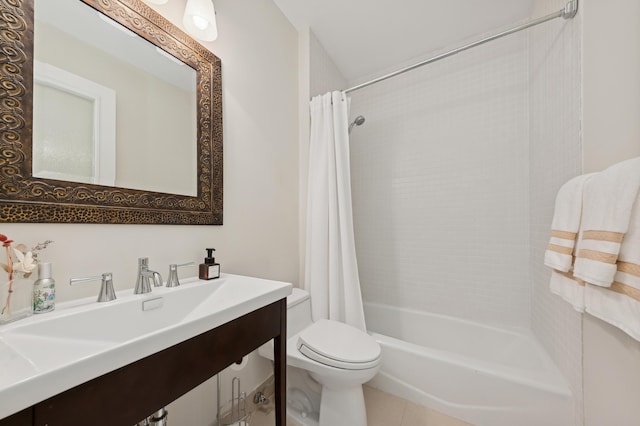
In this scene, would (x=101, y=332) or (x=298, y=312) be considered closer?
(x=101, y=332)

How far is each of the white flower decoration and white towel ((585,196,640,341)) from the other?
1600 millimetres

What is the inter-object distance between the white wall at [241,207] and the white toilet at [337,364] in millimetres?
385

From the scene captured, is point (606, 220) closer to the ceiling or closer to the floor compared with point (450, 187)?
closer to the floor

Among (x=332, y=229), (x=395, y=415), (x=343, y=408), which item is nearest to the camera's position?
(x=343, y=408)

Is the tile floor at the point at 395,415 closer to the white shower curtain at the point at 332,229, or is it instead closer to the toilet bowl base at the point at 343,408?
the toilet bowl base at the point at 343,408

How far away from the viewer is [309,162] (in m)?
1.77

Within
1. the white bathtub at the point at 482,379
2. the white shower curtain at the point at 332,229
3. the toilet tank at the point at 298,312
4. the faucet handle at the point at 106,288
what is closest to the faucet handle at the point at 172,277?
the faucet handle at the point at 106,288

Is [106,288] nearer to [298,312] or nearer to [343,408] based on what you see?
[298,312]

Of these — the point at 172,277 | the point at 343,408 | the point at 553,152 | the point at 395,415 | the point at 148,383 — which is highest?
the point at 553,152

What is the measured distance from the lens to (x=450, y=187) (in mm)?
1962

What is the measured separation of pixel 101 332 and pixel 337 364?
0.85 metres

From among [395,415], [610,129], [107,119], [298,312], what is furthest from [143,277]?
[610,129]

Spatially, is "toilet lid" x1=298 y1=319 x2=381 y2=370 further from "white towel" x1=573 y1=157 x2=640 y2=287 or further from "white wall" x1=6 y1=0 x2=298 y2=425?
"white towel" x1=573 y1=157 x2=640 y2=287

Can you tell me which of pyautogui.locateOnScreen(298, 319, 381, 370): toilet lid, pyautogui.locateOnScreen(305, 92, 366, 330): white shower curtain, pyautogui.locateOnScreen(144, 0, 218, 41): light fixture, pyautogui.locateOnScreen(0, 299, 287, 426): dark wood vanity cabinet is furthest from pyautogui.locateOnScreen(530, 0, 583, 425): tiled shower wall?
pyautogui.locateOnScreen(144, 0, 218, 41): light fixture
